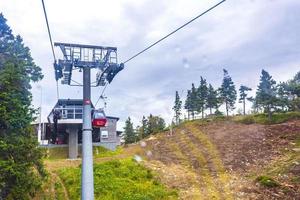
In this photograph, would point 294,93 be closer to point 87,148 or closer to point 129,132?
point 129,132

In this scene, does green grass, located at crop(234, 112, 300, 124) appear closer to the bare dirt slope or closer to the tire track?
the bare dirt slope

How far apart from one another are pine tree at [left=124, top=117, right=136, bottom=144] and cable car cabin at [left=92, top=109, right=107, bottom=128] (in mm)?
71231

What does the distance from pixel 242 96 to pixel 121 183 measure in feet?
184

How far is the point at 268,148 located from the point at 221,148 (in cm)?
526

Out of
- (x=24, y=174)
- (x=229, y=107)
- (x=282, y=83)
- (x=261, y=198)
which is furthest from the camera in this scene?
(x=229, y=107)

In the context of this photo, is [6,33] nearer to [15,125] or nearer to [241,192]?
[15,125]

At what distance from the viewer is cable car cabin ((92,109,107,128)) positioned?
19188mm

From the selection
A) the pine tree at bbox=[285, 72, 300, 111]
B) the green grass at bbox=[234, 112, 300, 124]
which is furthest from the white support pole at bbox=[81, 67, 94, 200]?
the pine tree at bbox=[285, 72, 300, 111]

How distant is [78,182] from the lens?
35.6 metres

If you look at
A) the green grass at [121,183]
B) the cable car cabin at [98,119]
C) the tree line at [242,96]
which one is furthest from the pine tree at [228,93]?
the cable car cabin at [98,119]

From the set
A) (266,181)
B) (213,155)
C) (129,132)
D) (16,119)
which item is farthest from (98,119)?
(129,132)

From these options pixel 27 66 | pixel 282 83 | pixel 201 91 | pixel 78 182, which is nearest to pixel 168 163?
pixel 78 182

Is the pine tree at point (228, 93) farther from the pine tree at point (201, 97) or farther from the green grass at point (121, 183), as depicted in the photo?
the green grass at point (121, 183)

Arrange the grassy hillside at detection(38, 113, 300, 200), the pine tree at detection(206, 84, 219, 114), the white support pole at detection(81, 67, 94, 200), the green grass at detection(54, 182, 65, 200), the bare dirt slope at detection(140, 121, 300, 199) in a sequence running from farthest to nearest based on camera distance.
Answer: the pine tree at detection(206, 84, 219, 114) < the green grass at detection(54, 182, 65, 200) < the bare dirt slope at detection(140, 121, 300, 199) < the grassy hillside at detection(38, 113, 300, 200) < the white support pole at detection(81, 67, 94, 200)
